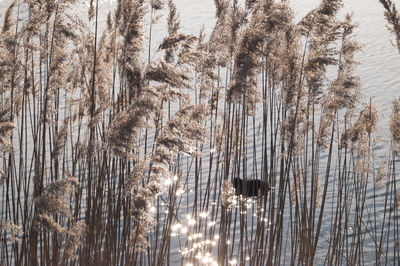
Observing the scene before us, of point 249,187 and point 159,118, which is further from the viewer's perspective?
point 249,187

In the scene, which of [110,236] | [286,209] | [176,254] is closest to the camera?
[110,236]

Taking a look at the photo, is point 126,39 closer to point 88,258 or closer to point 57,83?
point 57,83

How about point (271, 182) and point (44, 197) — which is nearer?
point (44, 197)

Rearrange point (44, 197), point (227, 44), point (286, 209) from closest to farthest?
point (44, 197) → point (227, 44) → point (286, 209)

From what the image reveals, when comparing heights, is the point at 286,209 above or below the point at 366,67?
below

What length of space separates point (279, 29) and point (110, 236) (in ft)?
5.69

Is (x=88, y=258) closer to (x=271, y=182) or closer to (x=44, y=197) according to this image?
(x=44, y=197)

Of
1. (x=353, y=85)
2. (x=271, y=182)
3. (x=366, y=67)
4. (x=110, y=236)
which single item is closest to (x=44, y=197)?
(x=110, y=236)

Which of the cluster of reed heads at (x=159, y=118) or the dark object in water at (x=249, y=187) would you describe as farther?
the dark object in water at (x=249, y=187)

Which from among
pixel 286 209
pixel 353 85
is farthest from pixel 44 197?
pixel 286 209

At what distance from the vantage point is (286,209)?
7.03m

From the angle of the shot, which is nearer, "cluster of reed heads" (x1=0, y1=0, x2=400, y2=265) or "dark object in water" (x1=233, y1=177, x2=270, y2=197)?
"cluster of reed heads" (x1=0, y1=0, x2=400, y2=265)

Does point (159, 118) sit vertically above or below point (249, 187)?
above

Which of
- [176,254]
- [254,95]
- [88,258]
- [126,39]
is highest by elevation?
[126,39]
